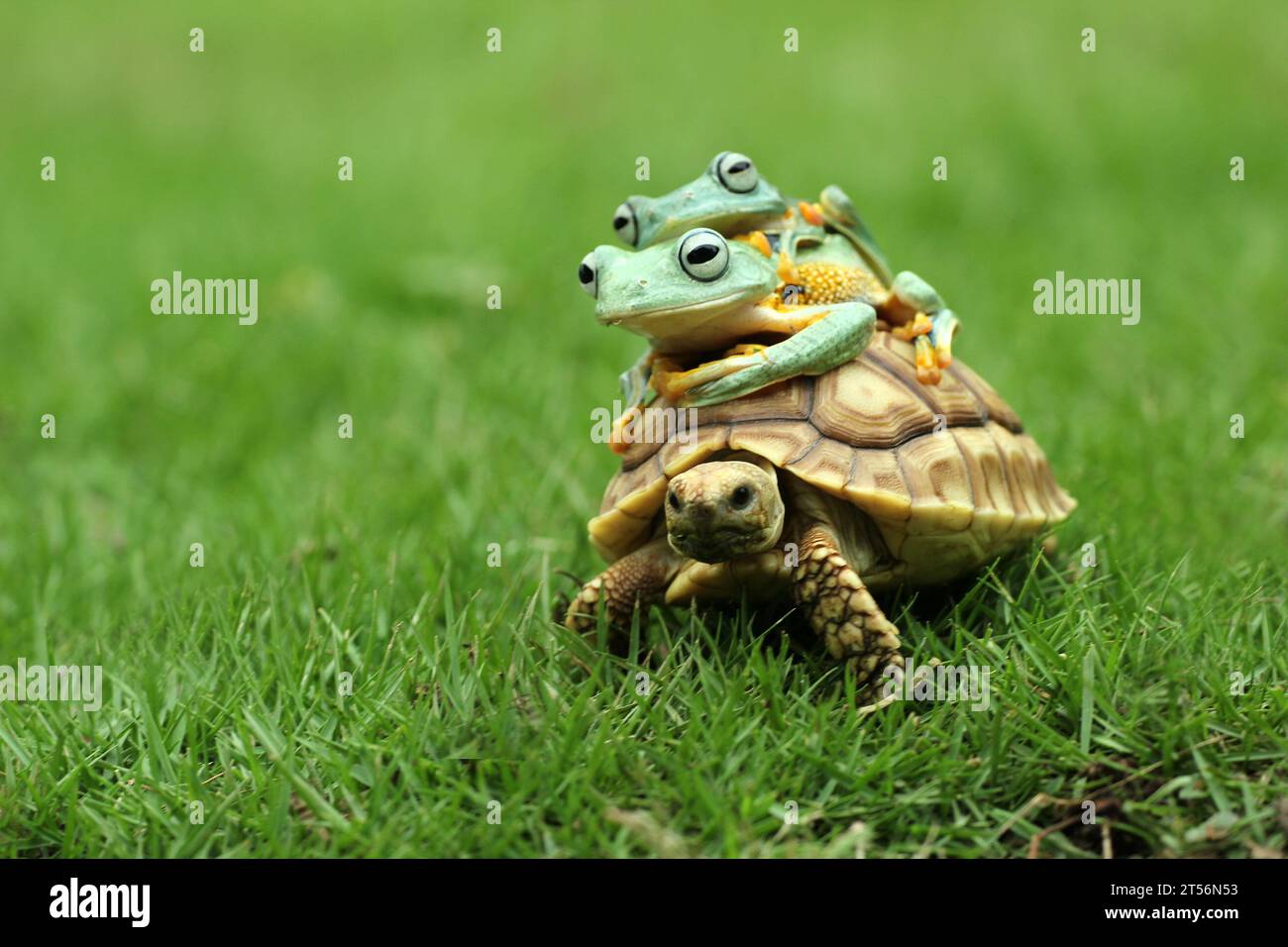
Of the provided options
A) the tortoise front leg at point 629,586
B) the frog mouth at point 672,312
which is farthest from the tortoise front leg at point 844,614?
the frog mouth at point 672,312

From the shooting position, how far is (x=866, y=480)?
3008 mm

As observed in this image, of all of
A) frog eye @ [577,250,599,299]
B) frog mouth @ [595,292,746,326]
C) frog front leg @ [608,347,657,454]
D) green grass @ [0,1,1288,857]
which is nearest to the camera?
green grass @ [0,1,1288,857]

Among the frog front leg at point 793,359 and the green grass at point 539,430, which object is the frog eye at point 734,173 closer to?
the frog front leg at point 793,359

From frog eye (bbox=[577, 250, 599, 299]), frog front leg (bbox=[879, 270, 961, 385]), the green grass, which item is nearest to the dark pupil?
frog eye (bbox=[577, 250, 599, 299])

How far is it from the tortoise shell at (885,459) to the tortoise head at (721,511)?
0.43 ft

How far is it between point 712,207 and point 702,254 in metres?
0.32

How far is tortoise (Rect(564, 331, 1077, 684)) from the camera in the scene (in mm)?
2949

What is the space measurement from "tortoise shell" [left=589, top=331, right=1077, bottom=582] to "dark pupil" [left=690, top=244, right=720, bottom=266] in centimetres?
40

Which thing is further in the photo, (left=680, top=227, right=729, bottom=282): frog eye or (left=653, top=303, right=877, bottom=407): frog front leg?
(left=653, top=303, right=877, bottom=407): frog front leg

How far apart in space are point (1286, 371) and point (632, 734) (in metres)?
3.96

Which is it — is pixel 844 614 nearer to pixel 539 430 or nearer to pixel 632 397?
pixel 632 397

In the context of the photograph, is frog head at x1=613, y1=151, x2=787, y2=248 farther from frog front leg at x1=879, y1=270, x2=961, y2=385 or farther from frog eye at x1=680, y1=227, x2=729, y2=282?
frog front leg at x1=879, y1=270, x2=961, y2=385

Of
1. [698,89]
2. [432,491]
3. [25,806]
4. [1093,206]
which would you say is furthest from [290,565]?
[698,89]

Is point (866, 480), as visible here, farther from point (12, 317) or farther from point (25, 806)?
point (12, 317)
